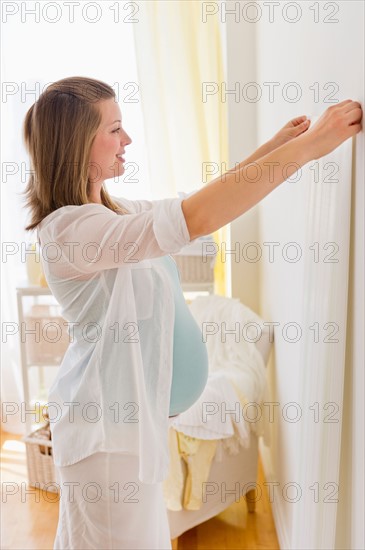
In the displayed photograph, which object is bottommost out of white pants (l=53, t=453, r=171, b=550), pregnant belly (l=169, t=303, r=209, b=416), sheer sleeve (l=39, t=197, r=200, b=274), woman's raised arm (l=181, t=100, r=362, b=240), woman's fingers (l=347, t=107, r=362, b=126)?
white pants (l=53, t=453, r=171, b=550)

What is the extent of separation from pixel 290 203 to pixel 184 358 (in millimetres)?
725

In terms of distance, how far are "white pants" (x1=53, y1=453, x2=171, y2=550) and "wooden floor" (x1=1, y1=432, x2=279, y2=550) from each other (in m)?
0.94

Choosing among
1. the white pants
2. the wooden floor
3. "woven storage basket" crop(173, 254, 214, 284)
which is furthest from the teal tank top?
"woven storage basket" crop(173, 254, 214, 284)

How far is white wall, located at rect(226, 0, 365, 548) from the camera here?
3.81ft

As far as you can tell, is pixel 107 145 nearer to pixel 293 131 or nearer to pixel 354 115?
pixel 293 131

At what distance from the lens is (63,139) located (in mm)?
1306

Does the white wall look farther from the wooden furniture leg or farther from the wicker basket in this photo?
the wicker basket

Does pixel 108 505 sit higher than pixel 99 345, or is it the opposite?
pixel 99 345

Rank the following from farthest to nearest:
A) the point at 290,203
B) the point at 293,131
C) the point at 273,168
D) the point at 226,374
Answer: the point at 226,374
the point at 290,203
the point at 293,131
the point at 273,168

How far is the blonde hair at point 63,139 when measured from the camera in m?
1.31

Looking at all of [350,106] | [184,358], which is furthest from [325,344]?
[350,106]

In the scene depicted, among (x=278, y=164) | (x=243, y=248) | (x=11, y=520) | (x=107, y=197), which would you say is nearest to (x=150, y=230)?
(x=278, y=164)

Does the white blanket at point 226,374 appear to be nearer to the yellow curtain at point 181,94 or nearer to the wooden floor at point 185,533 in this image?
the wooden floor at point 185,533

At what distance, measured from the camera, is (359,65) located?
1.09 meters
